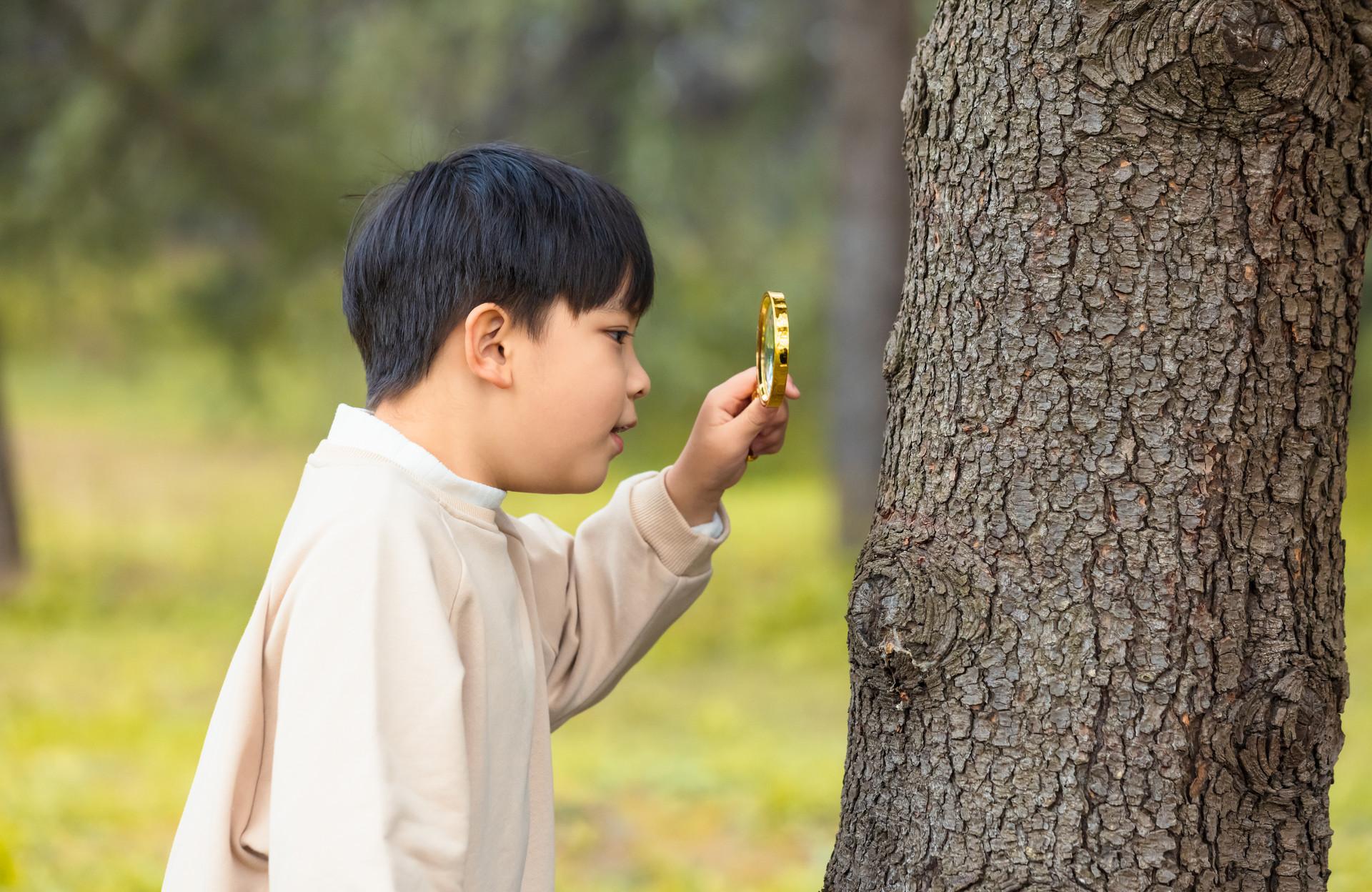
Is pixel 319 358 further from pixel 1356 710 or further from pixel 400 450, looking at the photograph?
pixel 400 450

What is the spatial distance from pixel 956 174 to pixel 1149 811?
0.71 meters

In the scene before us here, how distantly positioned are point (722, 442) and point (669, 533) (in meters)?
0.15

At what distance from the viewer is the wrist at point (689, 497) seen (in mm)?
1767

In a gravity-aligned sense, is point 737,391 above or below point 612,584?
above

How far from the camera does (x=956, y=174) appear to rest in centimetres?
149

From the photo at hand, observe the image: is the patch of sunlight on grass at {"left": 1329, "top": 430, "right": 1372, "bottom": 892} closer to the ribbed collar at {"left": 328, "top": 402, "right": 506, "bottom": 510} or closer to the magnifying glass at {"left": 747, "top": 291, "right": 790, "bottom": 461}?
the magnifying glass at {"left": 747, "top": 291, "right": 790, "bottom": 461}

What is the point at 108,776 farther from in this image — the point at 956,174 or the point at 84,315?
the point at 84,315

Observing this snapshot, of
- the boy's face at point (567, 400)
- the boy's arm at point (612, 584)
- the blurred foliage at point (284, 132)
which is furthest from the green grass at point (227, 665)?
the boy's face at point (567, 400)

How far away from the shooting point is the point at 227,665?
231 inches

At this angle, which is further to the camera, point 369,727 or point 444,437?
point 444,437

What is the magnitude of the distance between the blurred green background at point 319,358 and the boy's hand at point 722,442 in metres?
0.53

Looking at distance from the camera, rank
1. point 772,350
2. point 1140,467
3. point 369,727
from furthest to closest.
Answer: point 772,350 < point 1140,467 < point 369,727

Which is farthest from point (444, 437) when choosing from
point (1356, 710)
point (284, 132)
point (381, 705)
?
point (284, 132)

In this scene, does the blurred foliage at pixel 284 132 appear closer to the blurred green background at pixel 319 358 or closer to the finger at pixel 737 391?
the blurred green background at pixel 319 358
